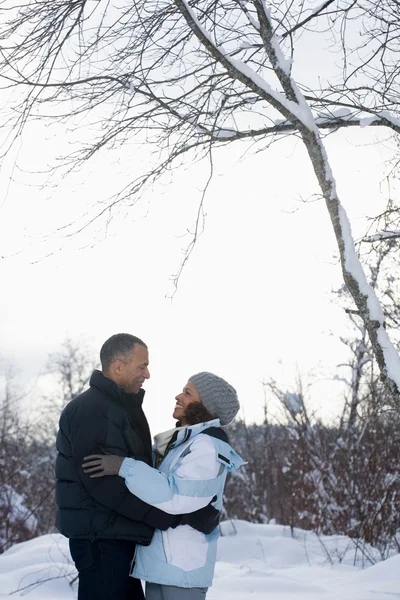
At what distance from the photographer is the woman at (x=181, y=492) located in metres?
2.89

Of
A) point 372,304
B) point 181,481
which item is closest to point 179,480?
point 181,481

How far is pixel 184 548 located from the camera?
2973mm

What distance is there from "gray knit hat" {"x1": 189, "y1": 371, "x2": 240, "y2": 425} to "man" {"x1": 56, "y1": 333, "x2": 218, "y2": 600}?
330mm

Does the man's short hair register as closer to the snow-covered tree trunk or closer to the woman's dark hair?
the woman's dark hair

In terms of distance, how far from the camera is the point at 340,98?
475 centimetres

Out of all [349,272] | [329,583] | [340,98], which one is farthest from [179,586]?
[329,583]

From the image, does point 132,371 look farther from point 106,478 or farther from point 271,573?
point 271,573

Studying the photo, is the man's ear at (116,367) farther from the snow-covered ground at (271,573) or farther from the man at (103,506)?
the snow-covered ground at (271,573)

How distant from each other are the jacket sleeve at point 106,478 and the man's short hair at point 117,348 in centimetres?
30

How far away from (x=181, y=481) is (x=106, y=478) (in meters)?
0.31

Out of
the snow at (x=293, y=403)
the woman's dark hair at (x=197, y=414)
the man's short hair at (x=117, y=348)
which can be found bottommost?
the woman's dark hair at (x=197, y=414)

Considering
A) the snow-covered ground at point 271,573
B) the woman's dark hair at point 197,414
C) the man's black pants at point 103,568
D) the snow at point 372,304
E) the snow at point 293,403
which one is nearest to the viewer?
the man's black pants at point 103,568

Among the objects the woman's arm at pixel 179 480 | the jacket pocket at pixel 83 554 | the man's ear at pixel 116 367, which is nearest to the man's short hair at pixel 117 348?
the man's ear at pixel 116 367

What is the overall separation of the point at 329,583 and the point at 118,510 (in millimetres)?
4359
